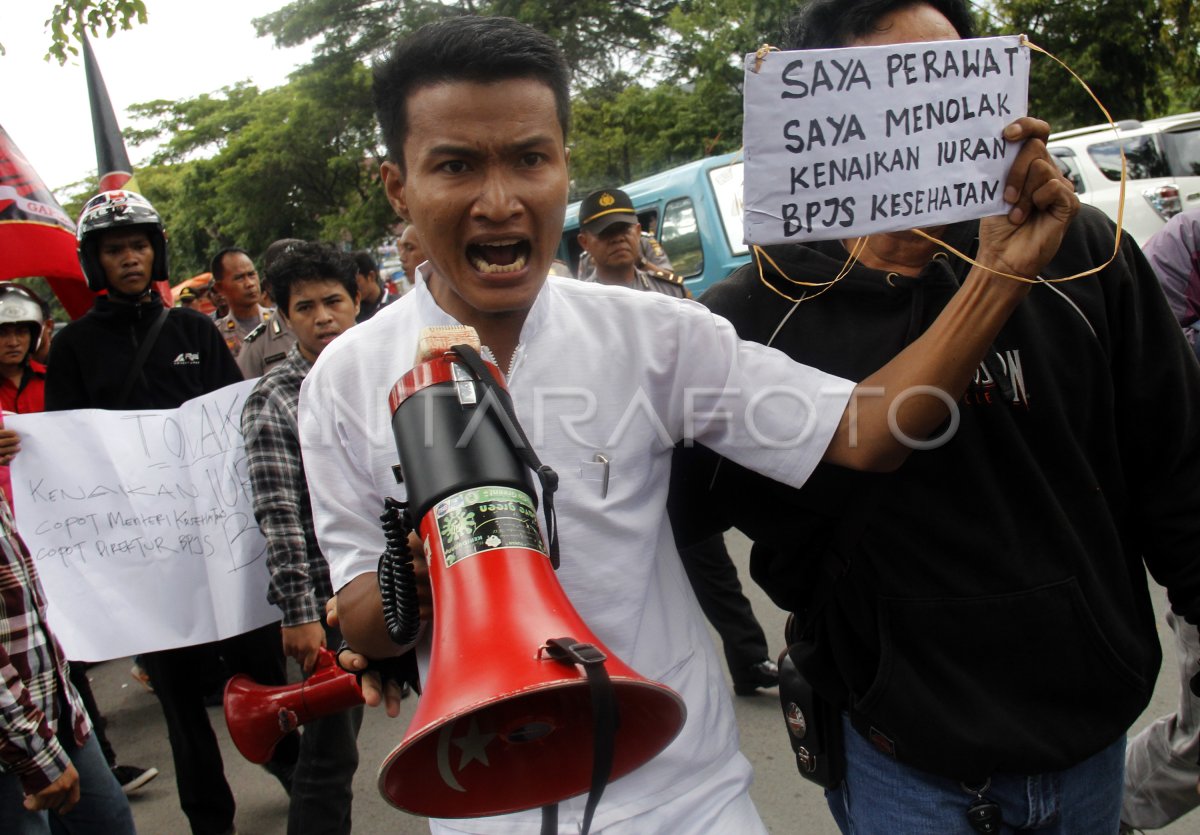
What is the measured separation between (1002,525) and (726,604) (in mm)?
2572

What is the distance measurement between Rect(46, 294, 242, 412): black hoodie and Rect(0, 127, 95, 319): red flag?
0.67 meters

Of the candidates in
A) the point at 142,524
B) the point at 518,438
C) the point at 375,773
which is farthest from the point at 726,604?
the point at 518,438

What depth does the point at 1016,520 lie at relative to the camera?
157cm

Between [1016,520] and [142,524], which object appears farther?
[142,524]

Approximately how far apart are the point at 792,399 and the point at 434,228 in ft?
1.94

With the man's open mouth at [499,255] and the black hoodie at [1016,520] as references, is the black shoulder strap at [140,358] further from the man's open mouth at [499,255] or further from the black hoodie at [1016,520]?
the black hoodie at [1016,520]

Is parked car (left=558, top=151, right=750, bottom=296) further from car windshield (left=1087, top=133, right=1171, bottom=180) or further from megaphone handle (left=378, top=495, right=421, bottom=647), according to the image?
megaphone handle (left=378, top=495, right=421, bottom=647)

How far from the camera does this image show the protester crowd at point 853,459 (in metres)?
1.48

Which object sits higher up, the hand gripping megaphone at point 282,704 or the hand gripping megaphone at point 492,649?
the hand gripping megaphone at point 492,649

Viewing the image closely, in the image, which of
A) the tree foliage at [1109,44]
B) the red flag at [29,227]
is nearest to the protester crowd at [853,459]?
the red flag at [29,227]

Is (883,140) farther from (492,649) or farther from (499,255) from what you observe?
(492,649)

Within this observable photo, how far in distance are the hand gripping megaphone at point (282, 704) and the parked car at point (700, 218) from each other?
20.7 feet

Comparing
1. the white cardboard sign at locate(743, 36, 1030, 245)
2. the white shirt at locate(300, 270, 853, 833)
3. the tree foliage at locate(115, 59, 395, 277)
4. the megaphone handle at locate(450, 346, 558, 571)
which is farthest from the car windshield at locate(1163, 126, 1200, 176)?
the tree foliage at locate(115, 59, 395, 277)

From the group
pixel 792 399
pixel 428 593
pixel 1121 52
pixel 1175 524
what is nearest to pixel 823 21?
pixel 792 399
